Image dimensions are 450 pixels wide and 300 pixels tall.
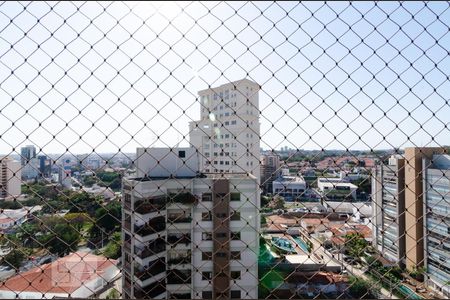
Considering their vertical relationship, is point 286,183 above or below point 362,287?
above

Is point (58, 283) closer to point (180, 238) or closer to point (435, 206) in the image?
point (180, 238)

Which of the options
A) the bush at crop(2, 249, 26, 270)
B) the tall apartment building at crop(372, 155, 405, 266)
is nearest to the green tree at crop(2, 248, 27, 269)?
the bush at crop(2, 249, 26, 270)

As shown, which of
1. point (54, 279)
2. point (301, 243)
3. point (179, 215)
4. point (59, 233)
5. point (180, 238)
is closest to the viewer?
point (59, 233)

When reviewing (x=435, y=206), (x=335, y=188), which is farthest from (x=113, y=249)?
(x=435, y=206)

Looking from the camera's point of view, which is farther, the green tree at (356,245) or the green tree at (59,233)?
the green tree at (356,245)

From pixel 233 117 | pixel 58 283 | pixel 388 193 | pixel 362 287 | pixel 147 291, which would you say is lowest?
pixel 362 287

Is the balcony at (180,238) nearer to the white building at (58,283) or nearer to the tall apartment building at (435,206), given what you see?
the white building at (58,283)

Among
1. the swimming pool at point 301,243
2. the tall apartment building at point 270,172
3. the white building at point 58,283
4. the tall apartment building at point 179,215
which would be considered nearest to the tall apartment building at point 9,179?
the white building at point 58,283

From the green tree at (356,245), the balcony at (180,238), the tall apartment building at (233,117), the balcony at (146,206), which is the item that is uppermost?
the tall apartment building at (233,117)
